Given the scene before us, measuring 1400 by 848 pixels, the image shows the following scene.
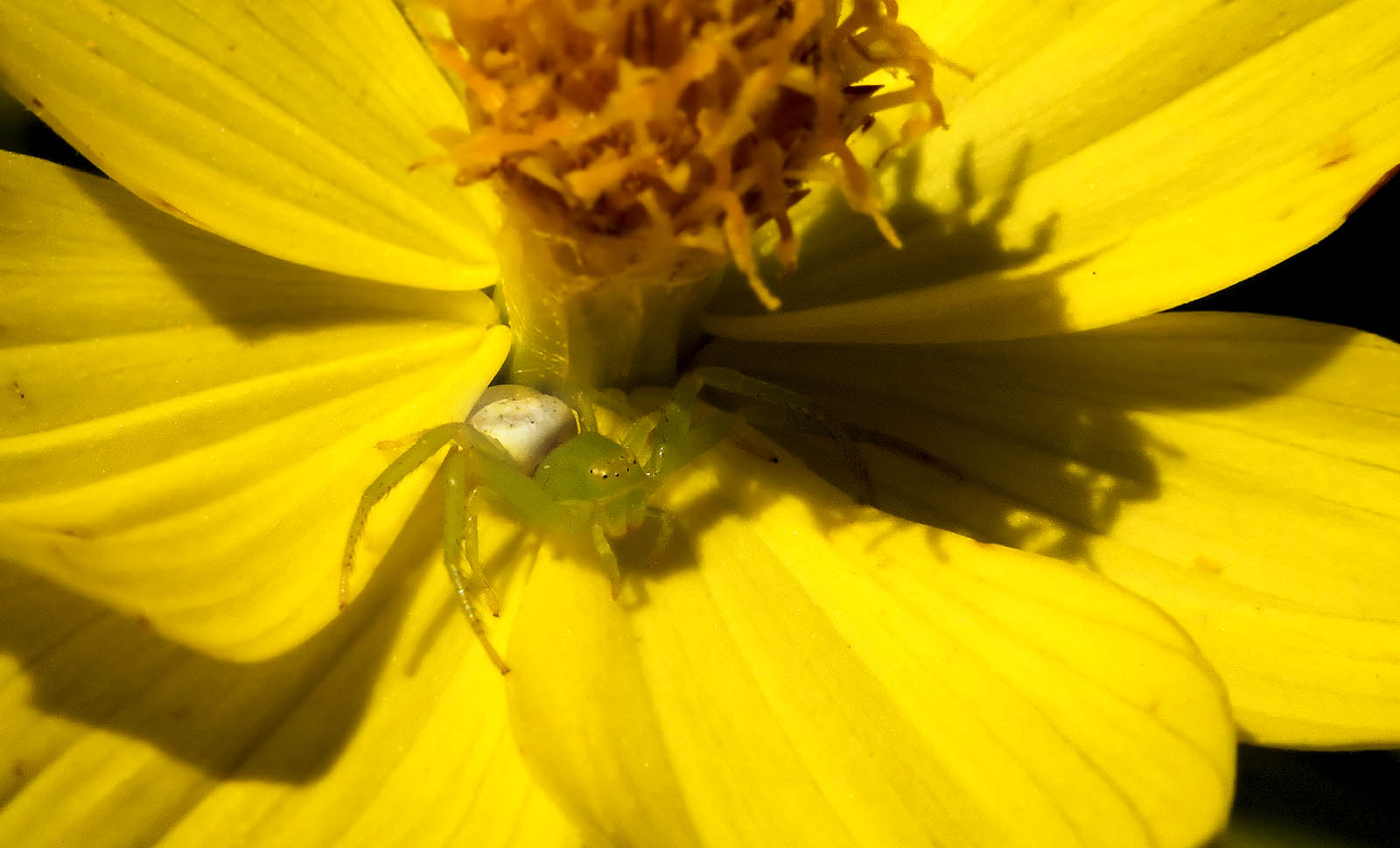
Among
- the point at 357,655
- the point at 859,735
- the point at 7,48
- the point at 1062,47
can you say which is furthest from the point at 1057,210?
the point at 7,48

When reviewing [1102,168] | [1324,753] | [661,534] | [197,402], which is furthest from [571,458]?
[1324,753]

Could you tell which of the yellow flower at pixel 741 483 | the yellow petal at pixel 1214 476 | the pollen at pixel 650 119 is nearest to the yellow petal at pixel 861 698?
the yellow flower at pixel 741 483

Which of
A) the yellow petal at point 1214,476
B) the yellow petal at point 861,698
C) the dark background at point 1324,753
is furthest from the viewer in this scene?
the dark background at point 1324,753

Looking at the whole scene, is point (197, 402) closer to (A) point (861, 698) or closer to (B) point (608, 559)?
(B) point (608, 559)

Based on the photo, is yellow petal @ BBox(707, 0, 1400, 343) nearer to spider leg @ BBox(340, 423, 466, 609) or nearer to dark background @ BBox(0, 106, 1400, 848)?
dark background @ BBox(0, 106, 1400, 848)

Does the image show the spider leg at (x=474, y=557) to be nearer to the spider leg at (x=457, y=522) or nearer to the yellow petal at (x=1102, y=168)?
the spider leg at (x=457, y=522)

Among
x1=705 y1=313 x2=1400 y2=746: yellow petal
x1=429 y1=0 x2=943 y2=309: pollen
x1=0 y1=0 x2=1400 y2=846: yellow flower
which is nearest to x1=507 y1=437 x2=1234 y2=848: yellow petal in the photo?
x1=0 y1=0 x2=1400 y2=846: yellow flower

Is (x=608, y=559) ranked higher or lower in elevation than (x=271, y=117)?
A: lower
